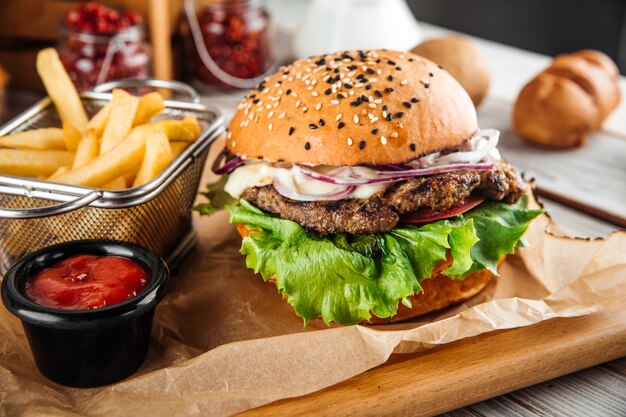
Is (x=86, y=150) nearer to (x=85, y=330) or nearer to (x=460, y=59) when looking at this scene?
(x=85, y=330)

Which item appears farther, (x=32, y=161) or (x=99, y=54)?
(x=99, y=54)

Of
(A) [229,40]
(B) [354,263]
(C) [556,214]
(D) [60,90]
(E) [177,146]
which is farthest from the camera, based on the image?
(A) [229,40]

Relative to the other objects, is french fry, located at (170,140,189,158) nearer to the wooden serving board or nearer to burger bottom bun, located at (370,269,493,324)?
burger bottom bun, located at (370,269,493,324)

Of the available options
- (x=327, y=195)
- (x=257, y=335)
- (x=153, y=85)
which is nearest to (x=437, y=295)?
(x=327, y=195)

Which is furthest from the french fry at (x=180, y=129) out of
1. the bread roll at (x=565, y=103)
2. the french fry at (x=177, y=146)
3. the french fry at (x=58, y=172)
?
the bread roll at (x=565, y=103)

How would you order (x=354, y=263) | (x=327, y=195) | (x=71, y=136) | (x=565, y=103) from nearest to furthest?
(x=354, y=263), (x=327, y=195), (x=71, y=136), (x=565, y=103)

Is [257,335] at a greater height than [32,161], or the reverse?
[32,161]

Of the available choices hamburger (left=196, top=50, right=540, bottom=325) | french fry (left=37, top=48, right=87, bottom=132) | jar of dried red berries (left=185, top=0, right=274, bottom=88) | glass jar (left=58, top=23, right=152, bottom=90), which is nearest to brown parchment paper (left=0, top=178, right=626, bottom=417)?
hamburger (left=196, top=50, right=540, bottom=325)
